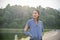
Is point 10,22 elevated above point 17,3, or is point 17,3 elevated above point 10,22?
point 17,3

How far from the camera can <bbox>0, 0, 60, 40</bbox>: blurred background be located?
2.26 meters

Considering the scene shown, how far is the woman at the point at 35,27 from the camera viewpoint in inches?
88.4

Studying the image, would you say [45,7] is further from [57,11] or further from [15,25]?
[15,25]

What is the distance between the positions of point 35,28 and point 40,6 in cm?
33

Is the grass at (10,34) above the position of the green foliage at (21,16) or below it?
below

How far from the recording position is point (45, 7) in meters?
2.32

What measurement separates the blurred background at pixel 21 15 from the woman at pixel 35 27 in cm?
5

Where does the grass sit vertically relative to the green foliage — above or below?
below

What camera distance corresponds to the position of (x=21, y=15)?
2289 mm

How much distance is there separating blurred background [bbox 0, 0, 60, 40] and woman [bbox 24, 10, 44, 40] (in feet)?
0.16

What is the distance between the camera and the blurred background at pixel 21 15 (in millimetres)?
2258

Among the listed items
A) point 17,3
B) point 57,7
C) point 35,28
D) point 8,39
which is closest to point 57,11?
point 57,7

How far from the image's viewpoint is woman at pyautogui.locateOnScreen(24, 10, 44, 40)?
2.24m

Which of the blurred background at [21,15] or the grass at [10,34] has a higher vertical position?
the blurred background at [21,15]
